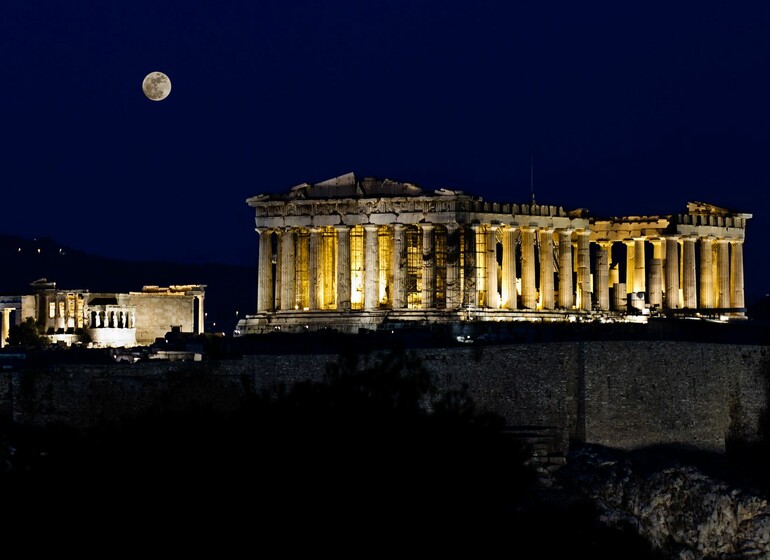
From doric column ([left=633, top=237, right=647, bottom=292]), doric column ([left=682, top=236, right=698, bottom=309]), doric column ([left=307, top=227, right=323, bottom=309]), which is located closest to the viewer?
doric column ([left=307, top=227, right=323, bottom=309])

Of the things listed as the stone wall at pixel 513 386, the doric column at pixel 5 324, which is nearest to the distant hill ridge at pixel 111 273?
the doric column at pixel 5 324

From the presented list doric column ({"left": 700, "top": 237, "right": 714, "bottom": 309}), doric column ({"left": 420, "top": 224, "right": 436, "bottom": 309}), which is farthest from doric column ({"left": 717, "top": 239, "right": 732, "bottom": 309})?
doric column ({"left": 420, "top": 224, "right": 436, "bottom": 309})

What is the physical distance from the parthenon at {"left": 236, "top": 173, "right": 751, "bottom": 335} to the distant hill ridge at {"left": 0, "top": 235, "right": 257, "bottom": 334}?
6308 centimetres

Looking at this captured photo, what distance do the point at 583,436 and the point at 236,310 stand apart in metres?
93.9

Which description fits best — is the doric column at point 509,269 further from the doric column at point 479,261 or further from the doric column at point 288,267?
the doric column at point 288,267

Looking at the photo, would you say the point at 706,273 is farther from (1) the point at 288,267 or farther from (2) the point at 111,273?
(2) the point at 111,273

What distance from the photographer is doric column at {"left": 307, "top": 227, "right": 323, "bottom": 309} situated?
9262cm

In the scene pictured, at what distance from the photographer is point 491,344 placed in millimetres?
65375

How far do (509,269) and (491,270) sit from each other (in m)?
1.06

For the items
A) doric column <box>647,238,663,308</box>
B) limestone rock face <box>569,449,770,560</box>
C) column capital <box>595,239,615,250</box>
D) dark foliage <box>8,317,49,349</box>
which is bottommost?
limestone rock face <box>569,449,770,560</box>

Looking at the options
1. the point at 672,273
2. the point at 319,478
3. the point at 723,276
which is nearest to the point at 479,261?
the point at 672,273

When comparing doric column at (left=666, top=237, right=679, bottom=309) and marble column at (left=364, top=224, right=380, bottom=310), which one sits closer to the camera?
marble column at (left=364, top=224, right=380, bottom=310)

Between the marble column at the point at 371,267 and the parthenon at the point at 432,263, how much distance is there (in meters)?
0.04

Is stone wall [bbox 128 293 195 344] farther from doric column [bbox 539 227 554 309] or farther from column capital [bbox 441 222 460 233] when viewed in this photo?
doric column [bbox 539 227 554 309]
